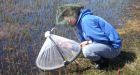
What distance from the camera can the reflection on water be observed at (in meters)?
6.79

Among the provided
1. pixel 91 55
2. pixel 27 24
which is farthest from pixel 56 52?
pixel 27 24

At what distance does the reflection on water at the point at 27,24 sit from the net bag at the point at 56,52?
392 mm

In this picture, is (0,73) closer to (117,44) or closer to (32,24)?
(117,44)

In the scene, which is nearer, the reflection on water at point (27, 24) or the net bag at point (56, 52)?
the net bag at point (56, 52)

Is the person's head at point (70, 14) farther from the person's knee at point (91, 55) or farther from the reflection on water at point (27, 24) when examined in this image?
the reflection on water at point (27, 24)

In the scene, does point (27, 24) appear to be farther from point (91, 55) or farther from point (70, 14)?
point (91, 55)

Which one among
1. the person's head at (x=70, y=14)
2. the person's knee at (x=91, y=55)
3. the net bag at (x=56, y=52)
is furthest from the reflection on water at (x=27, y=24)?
the person's head at (x=70, y=14)

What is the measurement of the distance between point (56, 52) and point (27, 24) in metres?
2.96

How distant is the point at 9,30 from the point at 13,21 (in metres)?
0.66

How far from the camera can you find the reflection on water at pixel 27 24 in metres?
6.79

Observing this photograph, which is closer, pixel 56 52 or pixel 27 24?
pixel 56 52

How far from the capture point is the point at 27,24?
8.82 m

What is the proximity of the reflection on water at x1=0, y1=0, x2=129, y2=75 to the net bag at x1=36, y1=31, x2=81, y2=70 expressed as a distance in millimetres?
392

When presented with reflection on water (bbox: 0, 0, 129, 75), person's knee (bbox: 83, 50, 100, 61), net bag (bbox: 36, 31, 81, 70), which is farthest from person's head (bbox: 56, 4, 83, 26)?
reflection on water (bbox: 0, 0, 129, 75)
